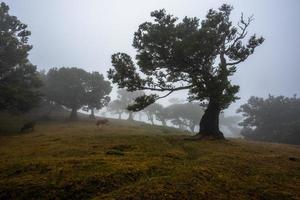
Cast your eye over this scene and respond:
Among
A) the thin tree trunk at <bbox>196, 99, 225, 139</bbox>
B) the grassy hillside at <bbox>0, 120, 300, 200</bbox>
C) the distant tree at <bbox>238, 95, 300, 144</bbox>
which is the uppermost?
the distant tree at <bbox>238, 95, 300, 144</bbox>

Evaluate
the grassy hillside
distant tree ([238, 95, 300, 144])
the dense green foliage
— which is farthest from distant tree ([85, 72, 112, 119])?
the grassy hillside

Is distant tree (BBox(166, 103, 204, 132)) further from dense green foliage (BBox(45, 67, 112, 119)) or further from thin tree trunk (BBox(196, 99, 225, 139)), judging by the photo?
thin tree trunk (BBox(196, 99, 225, 139))

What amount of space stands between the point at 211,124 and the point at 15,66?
31305 mm

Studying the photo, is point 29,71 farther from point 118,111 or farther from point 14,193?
point 118,111

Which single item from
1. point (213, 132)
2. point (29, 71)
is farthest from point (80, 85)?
point (213, 132)

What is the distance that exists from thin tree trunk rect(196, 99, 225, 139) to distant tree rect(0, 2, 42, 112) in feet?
70.0

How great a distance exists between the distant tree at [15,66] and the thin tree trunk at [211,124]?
21348 mm

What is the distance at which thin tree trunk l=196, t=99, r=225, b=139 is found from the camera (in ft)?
72.5

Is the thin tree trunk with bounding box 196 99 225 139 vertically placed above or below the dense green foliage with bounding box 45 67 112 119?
below

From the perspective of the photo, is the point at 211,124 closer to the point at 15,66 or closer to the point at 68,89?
the point at 15,66

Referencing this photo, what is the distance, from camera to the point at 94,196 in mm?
6535

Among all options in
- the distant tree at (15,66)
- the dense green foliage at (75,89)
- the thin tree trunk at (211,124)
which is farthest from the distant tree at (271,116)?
the distant tree at (15,66)

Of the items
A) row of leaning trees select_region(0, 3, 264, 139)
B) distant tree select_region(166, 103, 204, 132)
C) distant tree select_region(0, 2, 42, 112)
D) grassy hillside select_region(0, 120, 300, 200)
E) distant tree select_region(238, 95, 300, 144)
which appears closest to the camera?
grassy hillside select_region(0, 120, 300, 200)

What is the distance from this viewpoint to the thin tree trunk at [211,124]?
870 inches
